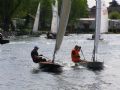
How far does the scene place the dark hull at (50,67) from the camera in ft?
116

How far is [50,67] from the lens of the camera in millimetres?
35656

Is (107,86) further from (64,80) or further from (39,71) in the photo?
(39,71)

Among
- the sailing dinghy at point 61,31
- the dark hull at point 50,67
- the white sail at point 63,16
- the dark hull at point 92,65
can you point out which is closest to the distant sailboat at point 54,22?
the dark hull at point 92,65

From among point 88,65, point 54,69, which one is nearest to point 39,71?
point 54,69

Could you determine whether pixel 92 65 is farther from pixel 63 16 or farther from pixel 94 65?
pixel 63 16

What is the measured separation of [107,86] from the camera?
30.8m

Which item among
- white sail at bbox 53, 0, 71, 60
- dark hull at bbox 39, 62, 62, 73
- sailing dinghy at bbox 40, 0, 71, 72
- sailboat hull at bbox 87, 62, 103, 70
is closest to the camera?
white sail at bbox 53, 0, 71, 60

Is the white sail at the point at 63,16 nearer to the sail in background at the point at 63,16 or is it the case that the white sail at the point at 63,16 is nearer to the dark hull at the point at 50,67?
the sail in background at the point at 63,16

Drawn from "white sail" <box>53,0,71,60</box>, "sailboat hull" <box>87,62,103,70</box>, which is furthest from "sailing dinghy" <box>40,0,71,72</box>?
"sailboat hull" <box>87,62,103,70</box>

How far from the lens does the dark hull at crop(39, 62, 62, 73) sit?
35312mm

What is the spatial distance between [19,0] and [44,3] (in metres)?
25.8

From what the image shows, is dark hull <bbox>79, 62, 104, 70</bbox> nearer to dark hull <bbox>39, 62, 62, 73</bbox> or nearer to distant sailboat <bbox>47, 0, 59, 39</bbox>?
dark hull <bbox>39, 62, 62, 73</bbox>

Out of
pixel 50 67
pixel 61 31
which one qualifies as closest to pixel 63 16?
pixel 61 31

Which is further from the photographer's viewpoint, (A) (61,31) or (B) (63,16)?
(A) (61,31)
